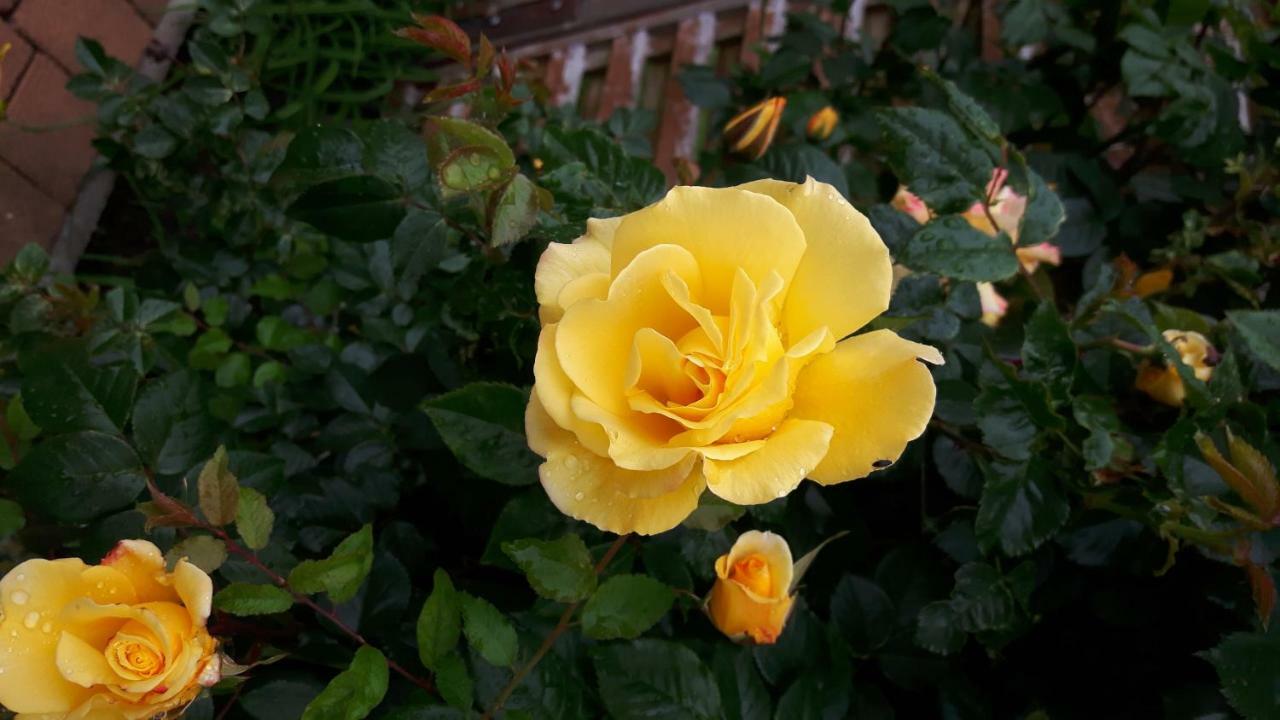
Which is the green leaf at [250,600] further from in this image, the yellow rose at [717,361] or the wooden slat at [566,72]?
the wooden slat at [566,72]

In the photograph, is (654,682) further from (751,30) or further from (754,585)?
(751,30)

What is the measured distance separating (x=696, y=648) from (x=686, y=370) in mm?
265

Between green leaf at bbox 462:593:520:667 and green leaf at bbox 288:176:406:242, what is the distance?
0.26 m

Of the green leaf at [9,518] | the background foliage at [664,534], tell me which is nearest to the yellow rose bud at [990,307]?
the background foliage at [664,534]

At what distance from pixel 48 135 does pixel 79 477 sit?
4.44 ft

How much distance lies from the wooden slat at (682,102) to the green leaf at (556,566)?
1.43 m

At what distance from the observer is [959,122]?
0.61 metres

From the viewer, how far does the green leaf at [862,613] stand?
621 mm

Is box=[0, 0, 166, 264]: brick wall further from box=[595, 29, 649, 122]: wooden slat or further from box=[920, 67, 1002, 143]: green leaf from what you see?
box=[920, 67, 1002, 143]: green leaf

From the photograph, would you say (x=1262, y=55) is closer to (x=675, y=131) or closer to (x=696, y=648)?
(x=696, y=648)

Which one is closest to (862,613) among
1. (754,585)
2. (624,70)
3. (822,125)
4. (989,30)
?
(754,585)

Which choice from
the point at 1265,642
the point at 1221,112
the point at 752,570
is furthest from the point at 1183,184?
the point at 752,570

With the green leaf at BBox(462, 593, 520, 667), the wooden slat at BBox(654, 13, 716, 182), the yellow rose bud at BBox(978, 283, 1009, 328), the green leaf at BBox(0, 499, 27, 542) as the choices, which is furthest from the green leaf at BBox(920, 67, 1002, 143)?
the wooden slat at BBox(654, 13, 716, 182)

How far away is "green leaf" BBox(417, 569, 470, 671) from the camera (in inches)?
17.8
